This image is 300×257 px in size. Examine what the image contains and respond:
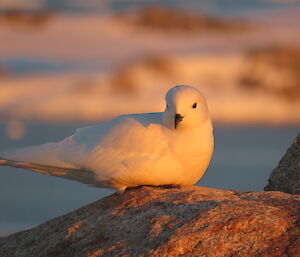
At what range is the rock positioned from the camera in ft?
15.0

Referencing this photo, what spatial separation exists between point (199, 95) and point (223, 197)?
107 centimetres

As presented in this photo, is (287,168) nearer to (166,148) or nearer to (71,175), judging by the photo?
(166,148)

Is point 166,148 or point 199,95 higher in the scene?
point 199,95

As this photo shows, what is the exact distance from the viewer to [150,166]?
5.71 meters

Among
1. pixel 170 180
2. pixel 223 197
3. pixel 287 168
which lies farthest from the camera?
pixel 287 168

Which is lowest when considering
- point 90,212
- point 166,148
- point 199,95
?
point 90,212

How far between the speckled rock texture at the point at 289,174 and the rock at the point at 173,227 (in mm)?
1075

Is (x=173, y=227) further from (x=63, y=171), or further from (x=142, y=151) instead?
(x=63, y=171)

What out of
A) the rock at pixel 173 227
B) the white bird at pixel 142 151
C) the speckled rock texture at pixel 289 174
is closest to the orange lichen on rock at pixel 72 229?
→ the rock at pixel 173 227

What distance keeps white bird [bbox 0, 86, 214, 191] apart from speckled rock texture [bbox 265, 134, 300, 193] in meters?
1.04

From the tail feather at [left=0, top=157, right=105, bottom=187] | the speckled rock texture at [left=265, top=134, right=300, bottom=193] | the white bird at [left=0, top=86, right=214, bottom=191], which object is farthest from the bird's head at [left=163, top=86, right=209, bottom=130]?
the speckled rock texture at [left=265, top=134, right=300, bottom=193]

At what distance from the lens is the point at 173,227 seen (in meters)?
4.81

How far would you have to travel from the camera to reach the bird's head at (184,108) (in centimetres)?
574

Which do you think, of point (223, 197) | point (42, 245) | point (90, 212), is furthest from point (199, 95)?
point (42, 245)
